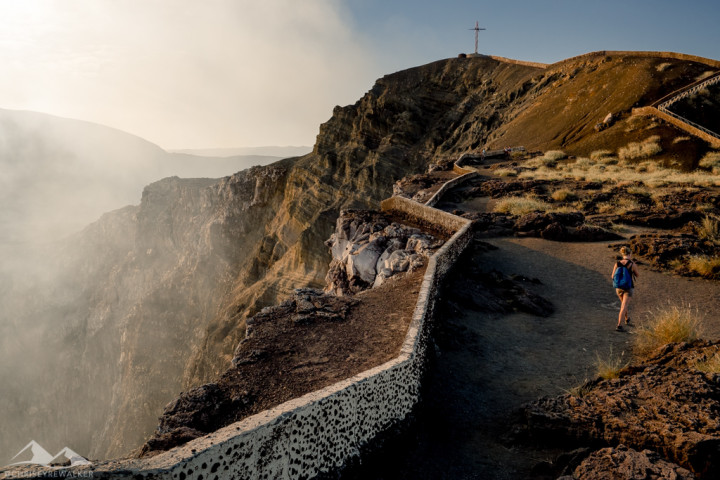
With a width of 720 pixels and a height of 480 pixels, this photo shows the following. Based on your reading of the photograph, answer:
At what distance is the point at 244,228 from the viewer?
53469 mm

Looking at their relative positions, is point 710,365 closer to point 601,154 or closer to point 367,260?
point 367,260

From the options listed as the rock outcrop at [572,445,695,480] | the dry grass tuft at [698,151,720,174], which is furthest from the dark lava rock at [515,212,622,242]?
A: the dry grass tuft at [698,151,720,174]

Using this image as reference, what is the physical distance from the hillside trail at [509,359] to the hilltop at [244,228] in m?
24.2

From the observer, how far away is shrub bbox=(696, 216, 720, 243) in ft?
41.8

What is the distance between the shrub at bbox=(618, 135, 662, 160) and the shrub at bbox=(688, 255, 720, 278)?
65.8 ft

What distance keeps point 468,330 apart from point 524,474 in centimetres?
395

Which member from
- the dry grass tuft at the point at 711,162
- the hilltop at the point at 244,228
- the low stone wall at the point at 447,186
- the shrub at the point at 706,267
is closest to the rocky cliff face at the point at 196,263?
the hilltop at the point at 244,228

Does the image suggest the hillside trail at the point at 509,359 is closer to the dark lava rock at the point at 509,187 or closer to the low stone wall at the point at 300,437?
the low stone wall at the point at 300,437

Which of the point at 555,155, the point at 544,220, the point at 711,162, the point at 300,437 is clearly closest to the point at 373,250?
the point at 544,220

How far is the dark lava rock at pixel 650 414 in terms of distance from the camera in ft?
13.2

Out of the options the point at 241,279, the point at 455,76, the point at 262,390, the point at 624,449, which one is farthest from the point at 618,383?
the point at 455,76

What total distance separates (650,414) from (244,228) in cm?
5250

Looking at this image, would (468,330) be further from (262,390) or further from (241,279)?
(241,279)

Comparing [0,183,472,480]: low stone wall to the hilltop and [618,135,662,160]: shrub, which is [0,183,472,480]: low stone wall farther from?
the hilltop
